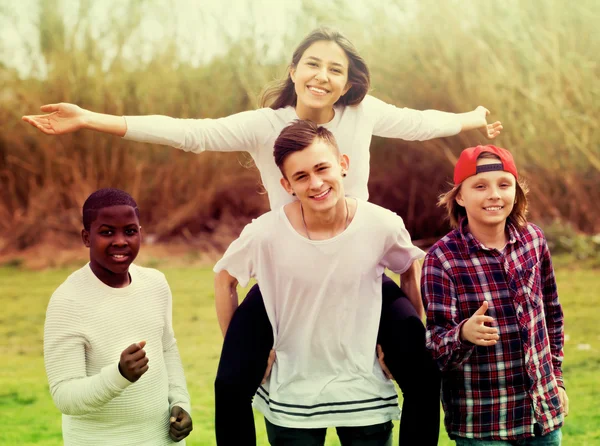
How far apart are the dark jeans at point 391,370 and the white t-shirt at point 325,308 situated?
6cm

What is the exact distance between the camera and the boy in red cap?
2400 mm

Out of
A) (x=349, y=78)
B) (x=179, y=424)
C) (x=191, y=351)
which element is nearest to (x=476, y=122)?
(x=349, y=78)

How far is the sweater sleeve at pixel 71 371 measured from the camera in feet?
6.87

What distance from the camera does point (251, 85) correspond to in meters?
8.08

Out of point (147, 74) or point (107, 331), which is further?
point (147, 74)

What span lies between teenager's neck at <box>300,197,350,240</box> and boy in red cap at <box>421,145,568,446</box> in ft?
0.95

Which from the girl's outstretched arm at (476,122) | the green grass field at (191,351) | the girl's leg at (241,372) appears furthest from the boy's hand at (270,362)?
the green grass field at (191,351)

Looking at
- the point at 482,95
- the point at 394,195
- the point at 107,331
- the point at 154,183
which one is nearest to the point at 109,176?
the point at 154,183

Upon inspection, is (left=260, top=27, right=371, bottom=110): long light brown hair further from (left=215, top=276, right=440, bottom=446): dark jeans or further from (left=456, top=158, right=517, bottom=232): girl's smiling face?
(left=215, top=276, right=440, bottom=446): dark jeans

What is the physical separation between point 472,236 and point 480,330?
367 millimetres

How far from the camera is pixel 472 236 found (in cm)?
250

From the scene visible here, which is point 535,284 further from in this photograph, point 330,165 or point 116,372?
point 116,372

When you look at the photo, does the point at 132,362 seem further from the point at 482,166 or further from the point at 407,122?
the point at 407,122

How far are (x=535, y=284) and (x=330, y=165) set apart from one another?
2.36 feet
